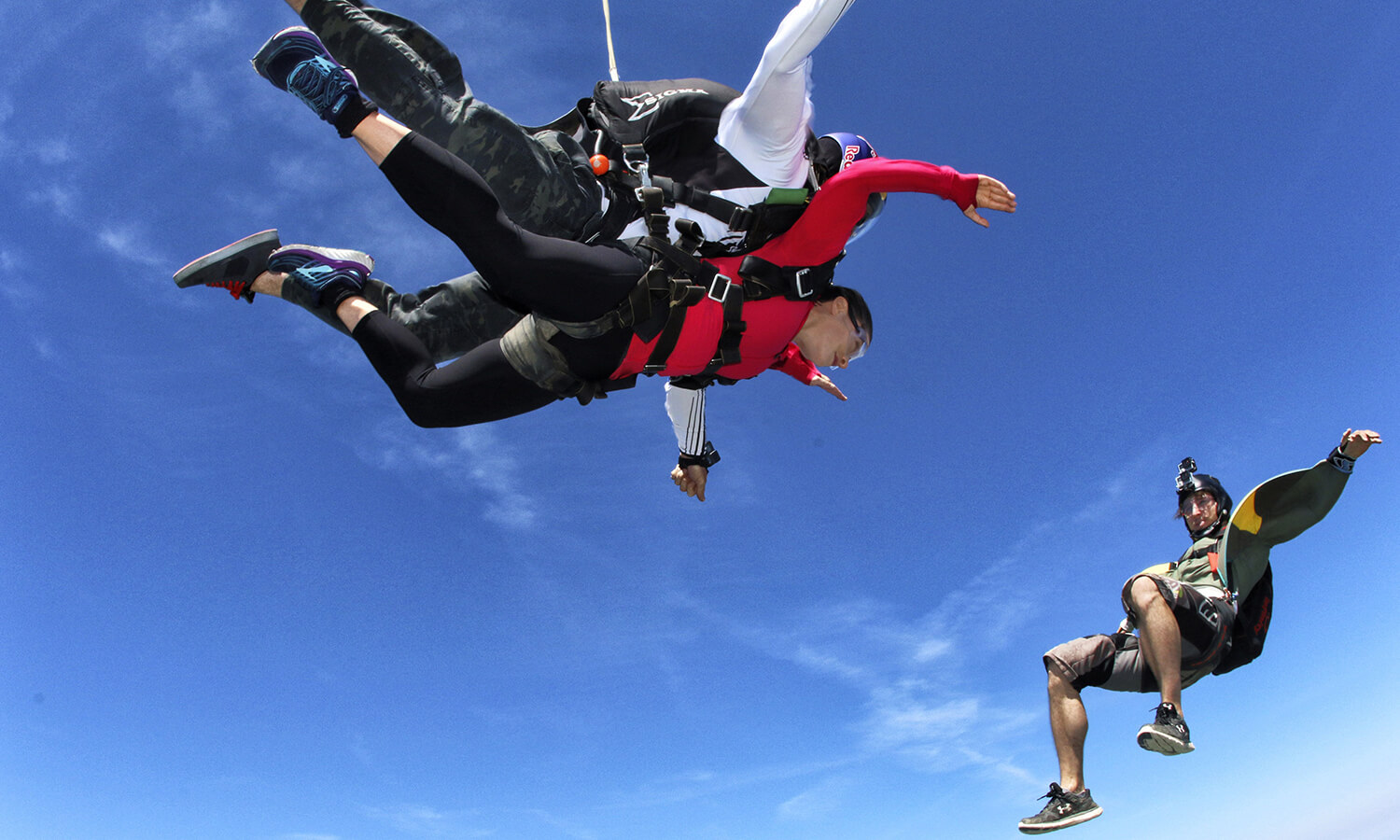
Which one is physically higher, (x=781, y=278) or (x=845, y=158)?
(x=845, y=158)

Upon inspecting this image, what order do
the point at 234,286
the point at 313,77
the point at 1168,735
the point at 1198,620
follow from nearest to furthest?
the point at 313,77
the point at 234,286
the point at 1168,735
the point at 1198,620

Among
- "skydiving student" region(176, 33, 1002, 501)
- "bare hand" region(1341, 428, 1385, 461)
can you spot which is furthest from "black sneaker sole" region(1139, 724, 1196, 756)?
"skydiving student" region(176, 33, 1002, 501)

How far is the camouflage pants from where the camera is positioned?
9.82ft

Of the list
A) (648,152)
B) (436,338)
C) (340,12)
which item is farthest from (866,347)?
(340,12)

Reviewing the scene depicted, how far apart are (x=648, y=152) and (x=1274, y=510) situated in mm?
4207

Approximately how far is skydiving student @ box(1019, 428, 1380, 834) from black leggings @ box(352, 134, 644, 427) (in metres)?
3.41

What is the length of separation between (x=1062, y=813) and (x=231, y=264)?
4.80 meters

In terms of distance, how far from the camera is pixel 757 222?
11.1ft

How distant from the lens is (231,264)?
3.36m

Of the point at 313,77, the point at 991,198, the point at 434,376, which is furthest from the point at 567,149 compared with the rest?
the point at 991,198

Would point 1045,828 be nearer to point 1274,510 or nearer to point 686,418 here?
point 1274,510

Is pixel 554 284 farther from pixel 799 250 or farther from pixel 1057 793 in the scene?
pixel 1057 793

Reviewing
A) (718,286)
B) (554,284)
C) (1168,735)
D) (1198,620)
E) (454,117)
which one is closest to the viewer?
(554,284)

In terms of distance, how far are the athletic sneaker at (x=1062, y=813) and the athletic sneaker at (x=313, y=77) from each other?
4.45 m
